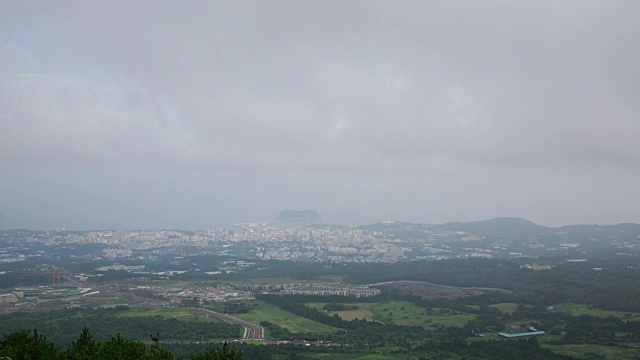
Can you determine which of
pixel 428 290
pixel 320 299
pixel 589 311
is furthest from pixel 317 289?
pixel 589 311

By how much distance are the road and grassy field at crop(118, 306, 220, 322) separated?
1219 mm

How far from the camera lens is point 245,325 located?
41375 millimetres

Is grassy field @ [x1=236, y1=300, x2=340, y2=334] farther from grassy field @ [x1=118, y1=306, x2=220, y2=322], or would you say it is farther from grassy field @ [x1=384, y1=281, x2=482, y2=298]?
grassy field @ [x1=384, y1=281, x2=482, y2=298]

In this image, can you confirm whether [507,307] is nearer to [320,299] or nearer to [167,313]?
[320,299]

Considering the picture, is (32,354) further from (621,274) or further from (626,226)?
(626,226)

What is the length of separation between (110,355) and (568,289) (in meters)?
54.1

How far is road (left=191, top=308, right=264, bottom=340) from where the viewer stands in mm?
37334

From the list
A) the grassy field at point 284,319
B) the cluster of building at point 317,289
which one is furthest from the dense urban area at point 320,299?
the cluster of building at point 317,289

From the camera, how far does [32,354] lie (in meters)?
16.0

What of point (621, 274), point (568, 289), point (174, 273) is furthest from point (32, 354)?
point (621, 274)

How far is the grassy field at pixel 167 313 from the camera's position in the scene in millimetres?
42716

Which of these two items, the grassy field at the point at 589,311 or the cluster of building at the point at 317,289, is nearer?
the grassy field at the point at 589,311

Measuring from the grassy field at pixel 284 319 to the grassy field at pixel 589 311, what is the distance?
2240cm

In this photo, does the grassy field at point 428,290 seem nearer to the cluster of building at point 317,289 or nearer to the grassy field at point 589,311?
the cluster of building at point 317,289
